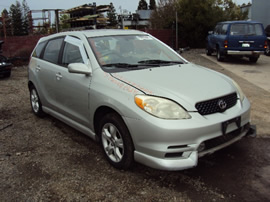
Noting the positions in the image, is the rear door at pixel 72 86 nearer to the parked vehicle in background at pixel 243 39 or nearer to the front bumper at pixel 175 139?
the front bumper at pixel 175 139

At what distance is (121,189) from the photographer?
2975 mm

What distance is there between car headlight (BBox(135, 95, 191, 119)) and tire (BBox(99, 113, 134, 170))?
0.37 m

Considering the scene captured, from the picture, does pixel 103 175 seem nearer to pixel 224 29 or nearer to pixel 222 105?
pixel 222 105

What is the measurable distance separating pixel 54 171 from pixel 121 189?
94 centimetres

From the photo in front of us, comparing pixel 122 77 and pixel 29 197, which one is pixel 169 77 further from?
pixel 29 197

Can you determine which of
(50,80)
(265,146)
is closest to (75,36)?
(50,80)

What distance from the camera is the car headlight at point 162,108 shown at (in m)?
2.84

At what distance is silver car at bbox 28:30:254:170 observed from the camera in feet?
9.28

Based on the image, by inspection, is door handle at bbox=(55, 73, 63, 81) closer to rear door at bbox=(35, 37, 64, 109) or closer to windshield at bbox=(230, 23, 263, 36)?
rear door at bbox=(35, 37, 64, 109)

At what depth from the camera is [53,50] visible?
15.5ft

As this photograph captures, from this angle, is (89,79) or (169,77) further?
(89,79)

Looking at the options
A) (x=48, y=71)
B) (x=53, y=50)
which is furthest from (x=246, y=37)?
(x=48, y=71)

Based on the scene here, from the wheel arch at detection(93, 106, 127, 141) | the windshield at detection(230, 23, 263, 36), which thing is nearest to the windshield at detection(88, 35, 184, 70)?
the wheel arch at detection(93, 106, 127, 141)

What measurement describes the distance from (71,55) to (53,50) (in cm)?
73
